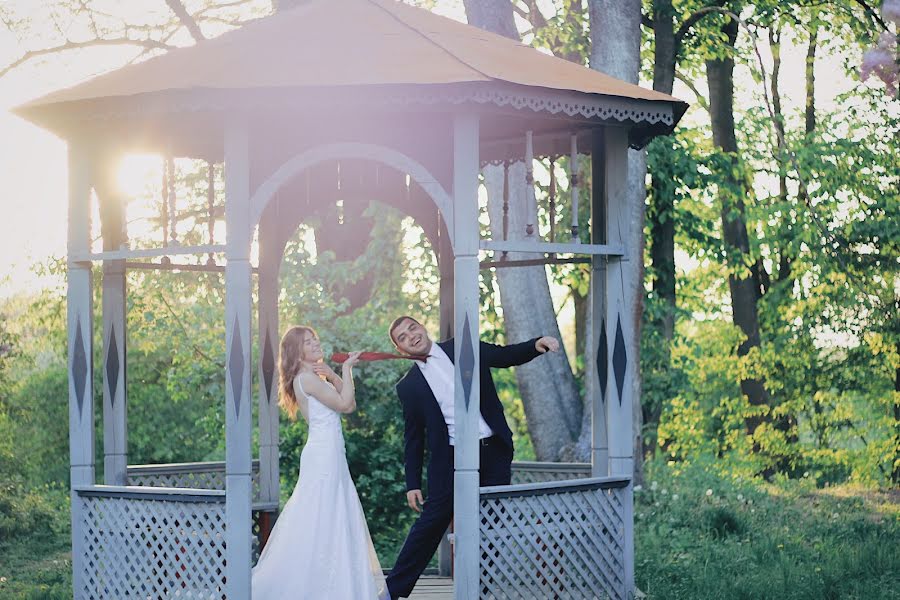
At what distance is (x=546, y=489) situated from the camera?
832 cm

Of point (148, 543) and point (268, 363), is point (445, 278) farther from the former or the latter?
point (148, 543)

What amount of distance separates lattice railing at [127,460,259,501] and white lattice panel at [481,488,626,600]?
113 inches

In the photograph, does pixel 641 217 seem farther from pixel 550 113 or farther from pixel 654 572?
pixel 550 113

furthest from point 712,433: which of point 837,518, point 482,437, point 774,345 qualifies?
point 482,437

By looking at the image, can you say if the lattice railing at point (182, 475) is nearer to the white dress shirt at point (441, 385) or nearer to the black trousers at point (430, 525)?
the black trousers at point (430, 525)

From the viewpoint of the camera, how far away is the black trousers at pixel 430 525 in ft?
27.6

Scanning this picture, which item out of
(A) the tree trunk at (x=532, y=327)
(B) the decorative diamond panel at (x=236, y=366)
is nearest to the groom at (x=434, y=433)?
(B) the decorative diamond panel at (x=236, y=366)

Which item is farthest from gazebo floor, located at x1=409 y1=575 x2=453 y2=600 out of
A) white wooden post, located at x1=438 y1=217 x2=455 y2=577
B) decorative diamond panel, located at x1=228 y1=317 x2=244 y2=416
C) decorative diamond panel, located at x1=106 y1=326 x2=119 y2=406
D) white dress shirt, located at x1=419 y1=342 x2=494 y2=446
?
decorative diamond panel, located at x1=106 y1=326 x2=119 y2=406

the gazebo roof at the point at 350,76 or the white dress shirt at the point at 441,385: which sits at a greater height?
the gazebo roof at the point at 350,76

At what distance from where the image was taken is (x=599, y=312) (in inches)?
371

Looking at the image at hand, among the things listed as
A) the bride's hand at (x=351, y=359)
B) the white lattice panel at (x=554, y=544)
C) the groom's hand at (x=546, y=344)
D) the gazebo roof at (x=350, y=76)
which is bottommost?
the white lattice panel at (x=554, y=544)

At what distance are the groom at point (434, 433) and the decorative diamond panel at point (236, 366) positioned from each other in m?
0.97

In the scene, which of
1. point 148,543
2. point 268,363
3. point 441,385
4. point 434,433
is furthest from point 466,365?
point 268,363

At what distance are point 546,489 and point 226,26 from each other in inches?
525
